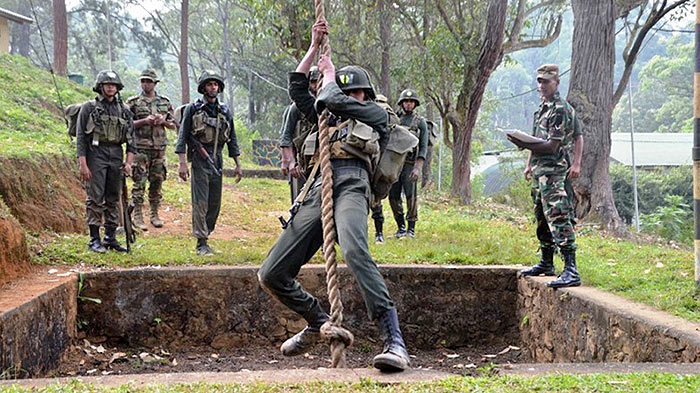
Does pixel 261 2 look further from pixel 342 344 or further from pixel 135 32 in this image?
pixel 135 32

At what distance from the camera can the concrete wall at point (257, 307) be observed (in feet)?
21.1

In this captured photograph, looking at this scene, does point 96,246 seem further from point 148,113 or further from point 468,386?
point 468,386

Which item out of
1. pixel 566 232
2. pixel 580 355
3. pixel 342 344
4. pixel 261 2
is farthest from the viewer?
pixel 261 2

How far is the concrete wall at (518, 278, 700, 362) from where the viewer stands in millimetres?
4426

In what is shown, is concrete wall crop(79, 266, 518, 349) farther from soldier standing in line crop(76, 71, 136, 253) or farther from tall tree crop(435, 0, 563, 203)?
tall tree crop(435, 0, 563, 203)

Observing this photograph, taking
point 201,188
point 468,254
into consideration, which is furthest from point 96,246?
point 468,254

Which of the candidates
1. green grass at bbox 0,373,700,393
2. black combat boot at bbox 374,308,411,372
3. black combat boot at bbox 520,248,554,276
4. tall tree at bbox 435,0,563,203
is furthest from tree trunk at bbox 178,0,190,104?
green grass at bbox 0,373,700,393

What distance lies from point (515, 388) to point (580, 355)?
92.7 inches

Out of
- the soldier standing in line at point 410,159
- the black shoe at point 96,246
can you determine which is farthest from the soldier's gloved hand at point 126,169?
the soldier standing in line at point 410,159

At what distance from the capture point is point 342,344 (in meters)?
4.29

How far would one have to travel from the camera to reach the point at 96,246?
7.50 meters

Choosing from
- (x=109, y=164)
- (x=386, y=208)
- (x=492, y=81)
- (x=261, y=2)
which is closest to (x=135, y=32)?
(x=261, y=2)

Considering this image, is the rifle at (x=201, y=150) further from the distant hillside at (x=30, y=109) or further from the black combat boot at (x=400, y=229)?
the black combat boot at (x=400, y=229)

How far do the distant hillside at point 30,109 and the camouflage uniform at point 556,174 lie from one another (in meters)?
6.35
